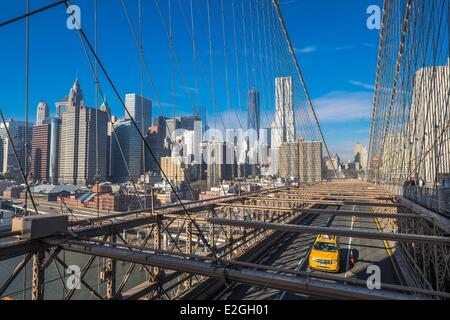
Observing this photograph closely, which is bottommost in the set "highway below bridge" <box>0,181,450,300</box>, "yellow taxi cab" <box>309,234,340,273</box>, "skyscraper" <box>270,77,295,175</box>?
"yellow taxi cab" <box>309,234,340,273</box>

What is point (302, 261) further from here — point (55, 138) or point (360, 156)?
point (360, 156)

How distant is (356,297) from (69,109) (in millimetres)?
17112

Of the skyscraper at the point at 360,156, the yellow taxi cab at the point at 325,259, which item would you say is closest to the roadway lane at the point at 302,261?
the yellow taxi cab at the point at 325,259

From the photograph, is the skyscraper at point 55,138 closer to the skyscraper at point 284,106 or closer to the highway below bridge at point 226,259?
the highway below bridge at point 226,259

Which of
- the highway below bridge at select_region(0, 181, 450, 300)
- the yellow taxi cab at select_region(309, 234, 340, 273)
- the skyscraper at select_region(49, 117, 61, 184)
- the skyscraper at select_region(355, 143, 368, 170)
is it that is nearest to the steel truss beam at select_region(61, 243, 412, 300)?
the highway below bridge at select_region(0, 181, 450, 300)

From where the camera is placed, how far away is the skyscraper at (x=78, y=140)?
44.8 feet

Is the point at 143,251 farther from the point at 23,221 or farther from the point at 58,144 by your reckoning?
the point at 58,144

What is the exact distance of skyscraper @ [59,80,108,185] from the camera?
44.8ft

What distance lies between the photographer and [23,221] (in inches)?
144

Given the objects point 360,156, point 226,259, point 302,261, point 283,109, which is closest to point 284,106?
point 283,109

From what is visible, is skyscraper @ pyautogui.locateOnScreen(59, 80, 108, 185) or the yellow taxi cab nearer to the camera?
the yellow taxi cab

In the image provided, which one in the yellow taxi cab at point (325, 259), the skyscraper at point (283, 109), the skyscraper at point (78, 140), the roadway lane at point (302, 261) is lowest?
the roadway lane at point (302, 261)

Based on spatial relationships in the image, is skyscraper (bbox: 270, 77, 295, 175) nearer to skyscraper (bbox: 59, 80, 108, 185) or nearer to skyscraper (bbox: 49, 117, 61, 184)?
skyscraper (bbox: 59, 80, 108, 185)

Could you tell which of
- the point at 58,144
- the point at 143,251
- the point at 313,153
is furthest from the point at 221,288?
the point at 313,153
